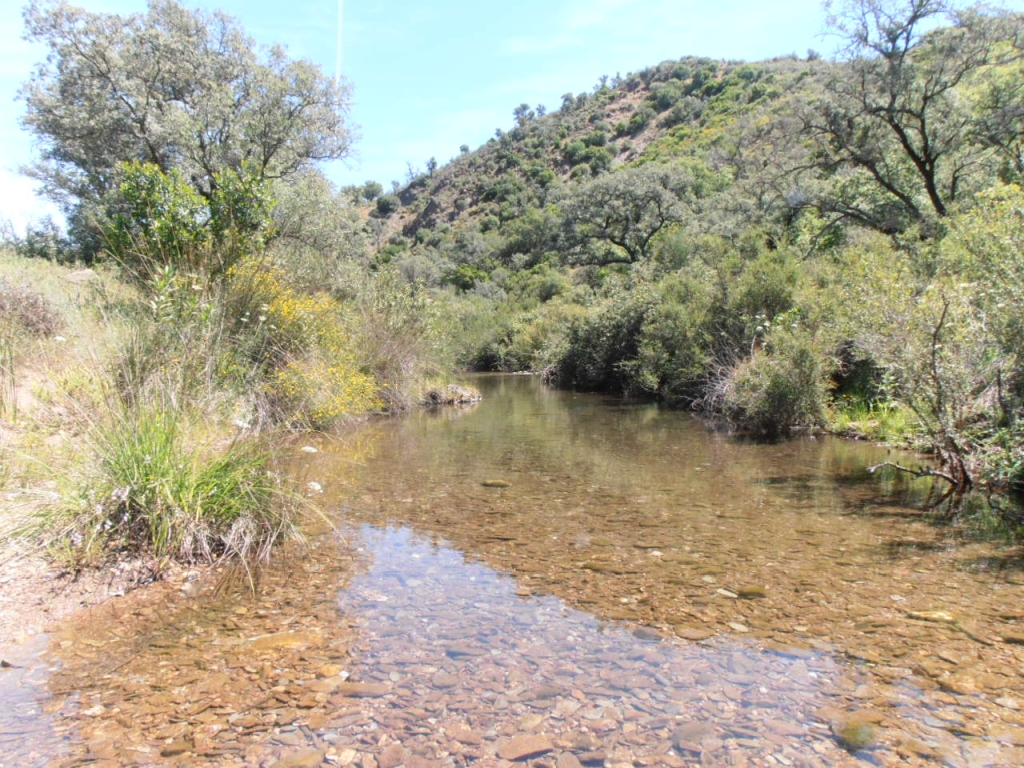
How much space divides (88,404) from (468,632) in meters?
4.31

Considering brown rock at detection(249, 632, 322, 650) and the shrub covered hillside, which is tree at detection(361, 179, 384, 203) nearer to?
the shrub covered hillside

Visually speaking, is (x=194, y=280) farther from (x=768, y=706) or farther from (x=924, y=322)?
(x=924, y=322)

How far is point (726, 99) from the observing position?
249ft

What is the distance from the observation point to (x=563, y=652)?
4.45 m

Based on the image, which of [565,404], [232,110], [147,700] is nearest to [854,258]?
[565,404]

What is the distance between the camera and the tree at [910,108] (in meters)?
19.0

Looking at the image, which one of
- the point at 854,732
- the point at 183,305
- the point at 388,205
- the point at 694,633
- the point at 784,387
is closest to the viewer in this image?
the point at 854,732

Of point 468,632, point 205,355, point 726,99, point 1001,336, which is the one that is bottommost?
point 468,632

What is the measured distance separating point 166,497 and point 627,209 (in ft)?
130

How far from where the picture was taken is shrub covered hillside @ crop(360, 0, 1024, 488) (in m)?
8.47

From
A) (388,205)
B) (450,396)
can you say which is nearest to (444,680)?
(450,396)

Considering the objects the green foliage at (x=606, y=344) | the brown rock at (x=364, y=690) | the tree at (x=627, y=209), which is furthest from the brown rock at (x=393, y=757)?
the tree at (x=627, y=209)

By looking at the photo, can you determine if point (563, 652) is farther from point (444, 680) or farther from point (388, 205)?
point (388, 205)

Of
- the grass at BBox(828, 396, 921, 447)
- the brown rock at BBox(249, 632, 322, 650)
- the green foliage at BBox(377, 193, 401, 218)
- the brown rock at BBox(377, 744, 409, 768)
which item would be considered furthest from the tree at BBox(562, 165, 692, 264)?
the green foliage at BBox(377, 193, 401, 218)
